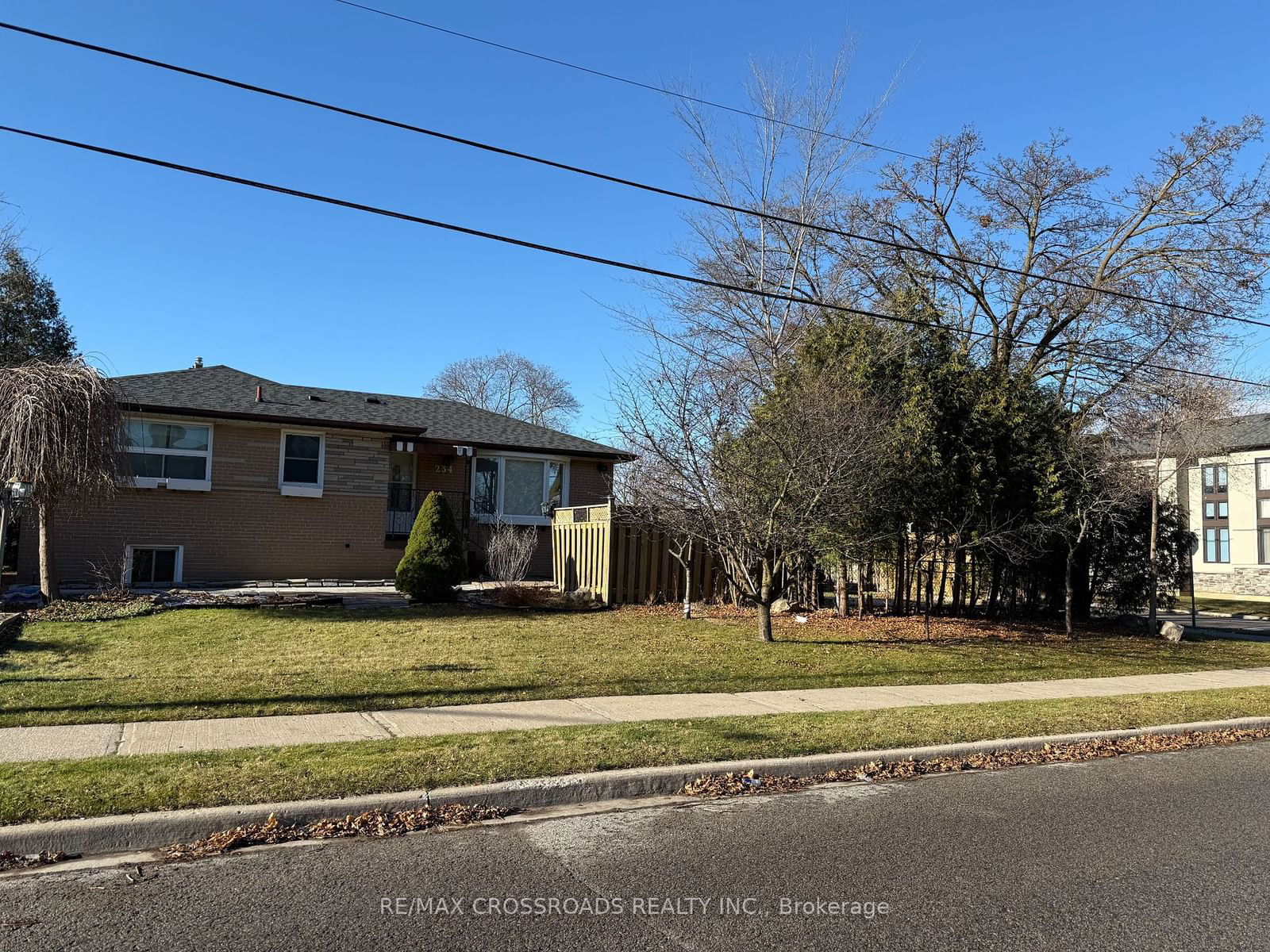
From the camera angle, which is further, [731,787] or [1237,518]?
[1237,518]

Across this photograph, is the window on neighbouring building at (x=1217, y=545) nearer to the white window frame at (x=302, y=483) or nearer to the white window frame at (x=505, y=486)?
the white window frame at (x=505, y=486)

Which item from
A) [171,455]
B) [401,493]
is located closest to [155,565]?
[171,455]

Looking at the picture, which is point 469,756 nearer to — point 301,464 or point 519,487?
point 301,464

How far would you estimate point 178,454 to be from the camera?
18547 mm

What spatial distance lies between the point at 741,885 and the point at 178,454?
17.2 metres

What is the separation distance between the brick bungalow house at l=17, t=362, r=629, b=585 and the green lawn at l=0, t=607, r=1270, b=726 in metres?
5.68

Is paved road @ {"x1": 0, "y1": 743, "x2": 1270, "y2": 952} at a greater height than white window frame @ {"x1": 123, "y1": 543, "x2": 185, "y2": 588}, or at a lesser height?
lesser

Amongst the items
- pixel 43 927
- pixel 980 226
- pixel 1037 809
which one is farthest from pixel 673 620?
pixel 980 226

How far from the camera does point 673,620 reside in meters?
14.8

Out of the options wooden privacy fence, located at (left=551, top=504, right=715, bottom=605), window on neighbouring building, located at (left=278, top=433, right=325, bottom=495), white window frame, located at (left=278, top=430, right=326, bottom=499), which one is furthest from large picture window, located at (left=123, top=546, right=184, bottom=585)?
wooden privacy fence, located at (left=551, top=504, right=715, bottom=605)

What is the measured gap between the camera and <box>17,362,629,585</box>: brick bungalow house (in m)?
18.1

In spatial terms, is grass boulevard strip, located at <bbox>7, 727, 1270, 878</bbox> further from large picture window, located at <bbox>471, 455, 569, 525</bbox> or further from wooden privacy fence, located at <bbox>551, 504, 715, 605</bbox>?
large picture window, located at <bbox>471, 455, 569, 525</bbox>

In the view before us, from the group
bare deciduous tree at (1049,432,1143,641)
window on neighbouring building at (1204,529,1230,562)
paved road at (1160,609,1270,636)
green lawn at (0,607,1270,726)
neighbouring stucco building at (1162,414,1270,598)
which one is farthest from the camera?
window on neighbouring building at (1204,529,1230,562)

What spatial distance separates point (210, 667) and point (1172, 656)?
1399cm
